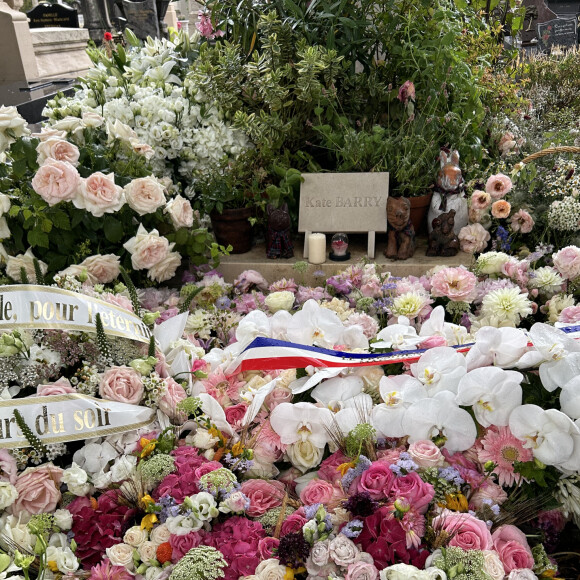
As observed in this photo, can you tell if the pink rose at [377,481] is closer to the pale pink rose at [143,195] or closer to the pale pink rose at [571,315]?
the pale pink rose at [571,315]

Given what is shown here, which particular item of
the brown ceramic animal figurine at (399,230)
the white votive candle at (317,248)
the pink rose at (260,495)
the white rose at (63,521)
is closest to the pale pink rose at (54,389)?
the white rose at (63,521)

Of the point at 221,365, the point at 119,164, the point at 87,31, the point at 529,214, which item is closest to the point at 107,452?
the point at 221,365

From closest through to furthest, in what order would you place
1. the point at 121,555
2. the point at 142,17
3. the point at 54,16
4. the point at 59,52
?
the point at 121,555 < the point at 142,17 < the point at 59,52 < the point at 54,16

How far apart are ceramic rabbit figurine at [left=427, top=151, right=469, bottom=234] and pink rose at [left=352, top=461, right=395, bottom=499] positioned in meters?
1.49

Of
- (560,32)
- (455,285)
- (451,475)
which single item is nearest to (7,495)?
(451,475)

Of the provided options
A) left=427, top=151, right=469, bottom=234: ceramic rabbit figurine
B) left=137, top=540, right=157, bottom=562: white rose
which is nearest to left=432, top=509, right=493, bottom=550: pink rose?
left=137, top=540, right=157, bottom=562: white rose

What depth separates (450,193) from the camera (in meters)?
2.27

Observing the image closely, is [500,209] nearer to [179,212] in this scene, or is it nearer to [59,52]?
[179,212]

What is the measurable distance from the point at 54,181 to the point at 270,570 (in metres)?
1.38

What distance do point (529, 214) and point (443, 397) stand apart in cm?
155

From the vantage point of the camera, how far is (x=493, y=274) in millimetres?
2008

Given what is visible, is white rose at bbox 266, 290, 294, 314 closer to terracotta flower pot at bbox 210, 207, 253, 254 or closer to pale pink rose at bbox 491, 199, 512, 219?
terracotta flower pot at bbox 210, 207, 253, 254

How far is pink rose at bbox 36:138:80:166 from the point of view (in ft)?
6.13

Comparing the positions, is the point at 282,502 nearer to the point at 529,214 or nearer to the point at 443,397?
the point at 443,397
